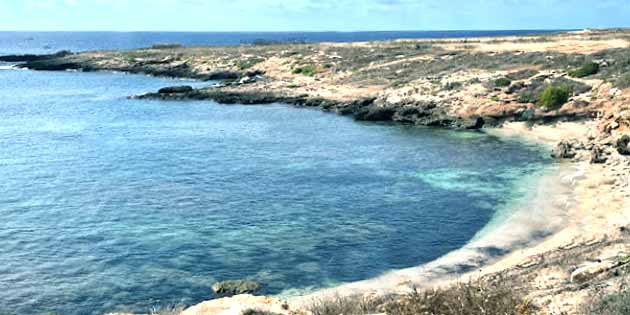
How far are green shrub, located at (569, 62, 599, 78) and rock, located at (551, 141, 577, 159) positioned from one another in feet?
62.3

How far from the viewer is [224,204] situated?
3011 cm

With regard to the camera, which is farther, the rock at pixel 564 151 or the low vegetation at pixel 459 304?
the rock at pixel 564 151

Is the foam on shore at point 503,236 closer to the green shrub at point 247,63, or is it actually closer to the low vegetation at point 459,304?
the low vegetation at point 459,304

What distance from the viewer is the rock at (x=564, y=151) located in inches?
1496

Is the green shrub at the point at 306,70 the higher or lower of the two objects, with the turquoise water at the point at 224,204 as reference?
higher

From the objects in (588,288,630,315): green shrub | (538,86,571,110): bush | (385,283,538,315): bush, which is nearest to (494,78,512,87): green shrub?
(538,86,571,110): bush

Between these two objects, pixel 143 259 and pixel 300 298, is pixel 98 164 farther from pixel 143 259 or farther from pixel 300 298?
pixel 300 298

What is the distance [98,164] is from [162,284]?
2088cm

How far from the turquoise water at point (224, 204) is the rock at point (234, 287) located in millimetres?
437

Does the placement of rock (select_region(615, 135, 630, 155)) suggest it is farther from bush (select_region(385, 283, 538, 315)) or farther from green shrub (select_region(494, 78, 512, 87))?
bush (select_region(385, 283, 538, 315))

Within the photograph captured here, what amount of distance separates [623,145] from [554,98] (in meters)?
14.7

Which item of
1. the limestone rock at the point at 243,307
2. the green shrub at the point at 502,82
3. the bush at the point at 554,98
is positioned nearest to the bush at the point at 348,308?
the limestone rock at the point at 243,307

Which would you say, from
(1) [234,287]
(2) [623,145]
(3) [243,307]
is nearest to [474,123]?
(2) [623,145]

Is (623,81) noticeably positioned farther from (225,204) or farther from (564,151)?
(225,204)
